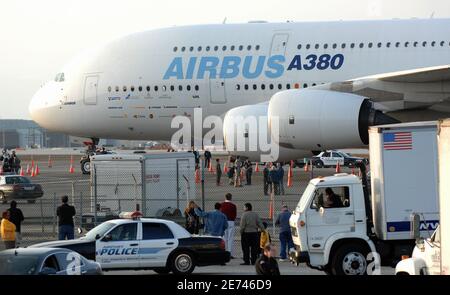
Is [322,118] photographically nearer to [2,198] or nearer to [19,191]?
[19,191]

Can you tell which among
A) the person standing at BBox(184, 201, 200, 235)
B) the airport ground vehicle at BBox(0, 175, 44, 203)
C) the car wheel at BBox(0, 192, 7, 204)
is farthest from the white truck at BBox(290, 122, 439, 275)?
the car wheel at BBox(0, 192, 7, 204)

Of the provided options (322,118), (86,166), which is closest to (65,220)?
(322,118)

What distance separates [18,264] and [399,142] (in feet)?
24.6

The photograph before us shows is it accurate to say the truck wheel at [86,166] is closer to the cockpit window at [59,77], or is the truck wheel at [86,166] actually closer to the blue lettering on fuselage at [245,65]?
the cockpit window at [59,77]

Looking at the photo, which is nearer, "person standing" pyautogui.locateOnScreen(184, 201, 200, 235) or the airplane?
"person standing" pyautogui.locateOnScreen(184, 201, 200, 235)

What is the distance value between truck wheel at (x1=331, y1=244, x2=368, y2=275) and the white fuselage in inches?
627

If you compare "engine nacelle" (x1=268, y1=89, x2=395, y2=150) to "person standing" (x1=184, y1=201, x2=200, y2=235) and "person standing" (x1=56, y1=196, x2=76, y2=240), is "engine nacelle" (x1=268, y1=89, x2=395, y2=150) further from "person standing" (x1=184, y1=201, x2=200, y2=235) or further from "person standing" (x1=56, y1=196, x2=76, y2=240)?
"person standing" (x1=56, y1=196, x2=76, y2=240)

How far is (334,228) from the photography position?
1897 centimetres

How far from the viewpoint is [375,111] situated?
2962 centimetres

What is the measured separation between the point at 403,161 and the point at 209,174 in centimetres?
2865

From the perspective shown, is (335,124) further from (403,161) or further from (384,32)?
(403,161)

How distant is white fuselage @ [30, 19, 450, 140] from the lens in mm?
34188

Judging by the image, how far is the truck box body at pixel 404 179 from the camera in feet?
61.1
